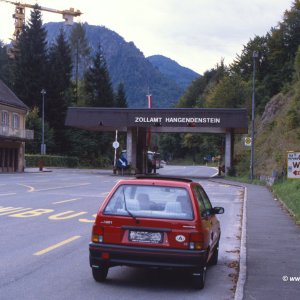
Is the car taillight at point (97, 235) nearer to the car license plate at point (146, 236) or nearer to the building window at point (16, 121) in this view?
the car license plate at point (146, 236)

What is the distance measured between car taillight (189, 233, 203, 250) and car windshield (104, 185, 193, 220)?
27 centimetres

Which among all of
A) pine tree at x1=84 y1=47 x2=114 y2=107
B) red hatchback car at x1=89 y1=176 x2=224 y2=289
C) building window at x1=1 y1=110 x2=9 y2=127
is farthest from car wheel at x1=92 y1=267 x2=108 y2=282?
pine tree at x1=84 y1=47 x2=114 y2=107

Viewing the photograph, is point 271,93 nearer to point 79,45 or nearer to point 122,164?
point 122,164

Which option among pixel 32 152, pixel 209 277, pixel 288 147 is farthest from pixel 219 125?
pixel 209 277

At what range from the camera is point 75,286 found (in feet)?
26.1

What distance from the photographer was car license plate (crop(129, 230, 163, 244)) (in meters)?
7.73

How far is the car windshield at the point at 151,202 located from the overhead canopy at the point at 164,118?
4223cm

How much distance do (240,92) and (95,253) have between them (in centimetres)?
8071

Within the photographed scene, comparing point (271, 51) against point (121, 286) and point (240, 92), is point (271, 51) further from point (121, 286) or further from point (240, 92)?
point (121, 286)

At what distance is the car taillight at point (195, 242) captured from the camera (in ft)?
25.1

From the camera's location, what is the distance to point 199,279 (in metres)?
7.88

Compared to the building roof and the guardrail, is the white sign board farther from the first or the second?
the building roof

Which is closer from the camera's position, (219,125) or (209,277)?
(209,277)

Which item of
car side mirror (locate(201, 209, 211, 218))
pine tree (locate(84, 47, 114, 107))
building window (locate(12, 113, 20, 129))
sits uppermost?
pine tree (locate(84, 47, 114, 107))
